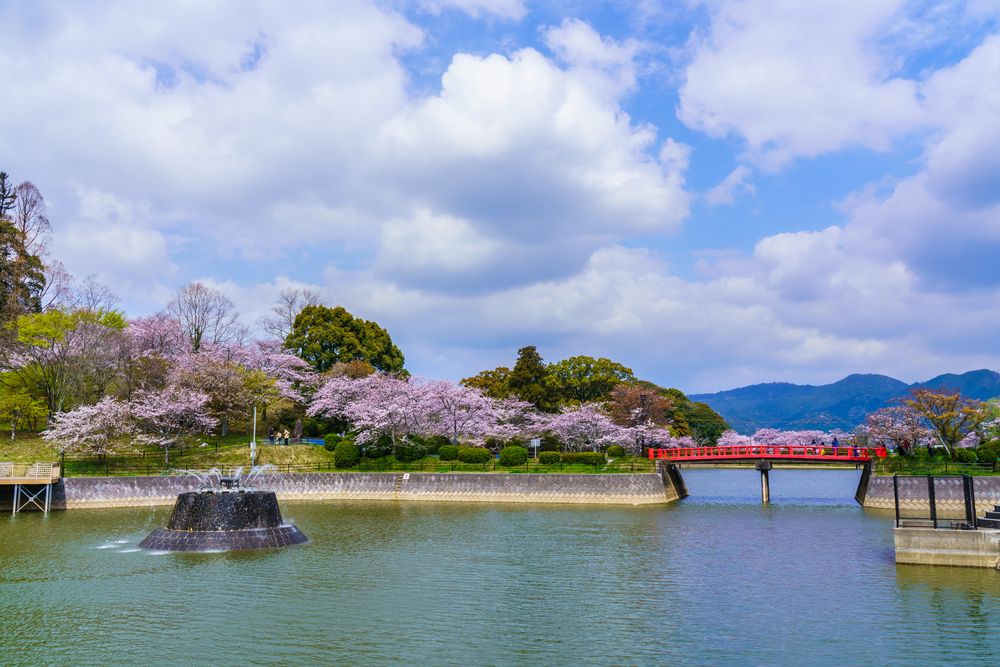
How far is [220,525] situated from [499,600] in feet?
45.5

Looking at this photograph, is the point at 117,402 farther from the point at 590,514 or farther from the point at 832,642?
the point at 832,642

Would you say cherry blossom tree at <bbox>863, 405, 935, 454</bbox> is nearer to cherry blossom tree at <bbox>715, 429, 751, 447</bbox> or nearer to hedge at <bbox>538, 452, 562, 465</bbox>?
hedge at <bbox>538, 452, 562, 465</bbox>

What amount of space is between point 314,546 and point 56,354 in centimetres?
3774

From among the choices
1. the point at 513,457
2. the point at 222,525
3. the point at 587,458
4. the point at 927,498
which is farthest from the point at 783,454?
the point at 222,525

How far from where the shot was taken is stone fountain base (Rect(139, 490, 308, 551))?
28.0 meters

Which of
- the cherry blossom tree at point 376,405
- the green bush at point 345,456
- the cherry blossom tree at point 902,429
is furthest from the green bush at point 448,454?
the cherry blossom tree at point 902,429

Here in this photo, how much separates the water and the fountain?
0.93 metres

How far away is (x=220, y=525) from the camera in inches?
1120

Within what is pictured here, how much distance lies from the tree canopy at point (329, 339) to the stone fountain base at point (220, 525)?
1689 inches

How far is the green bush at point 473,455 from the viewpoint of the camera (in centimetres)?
5328

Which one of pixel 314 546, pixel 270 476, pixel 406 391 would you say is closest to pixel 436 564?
pixel 314 546

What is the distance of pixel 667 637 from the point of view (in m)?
17.0

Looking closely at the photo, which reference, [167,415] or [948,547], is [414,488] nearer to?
[167,415]

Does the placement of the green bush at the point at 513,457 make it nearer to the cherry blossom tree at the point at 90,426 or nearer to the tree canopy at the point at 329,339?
the tree canopy at the point at 329,339
